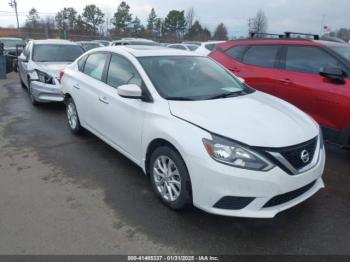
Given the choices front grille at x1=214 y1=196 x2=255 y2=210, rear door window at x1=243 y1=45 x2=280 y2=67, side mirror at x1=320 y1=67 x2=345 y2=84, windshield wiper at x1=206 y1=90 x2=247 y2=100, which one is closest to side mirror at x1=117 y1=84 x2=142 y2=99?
windshield wiper at x1=206 y1=90 x2=247 y2=100

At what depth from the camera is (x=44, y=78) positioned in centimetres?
782

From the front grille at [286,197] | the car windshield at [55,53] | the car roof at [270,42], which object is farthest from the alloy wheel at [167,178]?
the car windshield at [55,53]

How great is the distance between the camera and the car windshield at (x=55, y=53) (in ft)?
28.6

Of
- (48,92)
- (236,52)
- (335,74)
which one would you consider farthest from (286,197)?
(48,92)

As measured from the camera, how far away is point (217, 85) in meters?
4.20

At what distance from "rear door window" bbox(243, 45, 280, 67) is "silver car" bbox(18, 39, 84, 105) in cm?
435

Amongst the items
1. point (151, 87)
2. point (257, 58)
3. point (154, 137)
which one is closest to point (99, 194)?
point (154, 137)

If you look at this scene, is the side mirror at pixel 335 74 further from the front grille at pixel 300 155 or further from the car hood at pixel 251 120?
the front grille at pixel 300 155

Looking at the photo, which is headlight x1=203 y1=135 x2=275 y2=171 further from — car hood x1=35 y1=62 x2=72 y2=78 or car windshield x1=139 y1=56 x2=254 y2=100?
car hood x1=35 y1=62 x2=72 y2=78

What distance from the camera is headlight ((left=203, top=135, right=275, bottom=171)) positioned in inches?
113

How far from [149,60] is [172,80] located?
0.46m

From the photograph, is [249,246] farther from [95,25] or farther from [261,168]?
[95,25]

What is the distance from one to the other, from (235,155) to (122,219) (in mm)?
1365

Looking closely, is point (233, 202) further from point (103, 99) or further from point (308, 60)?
point (308, 60)
